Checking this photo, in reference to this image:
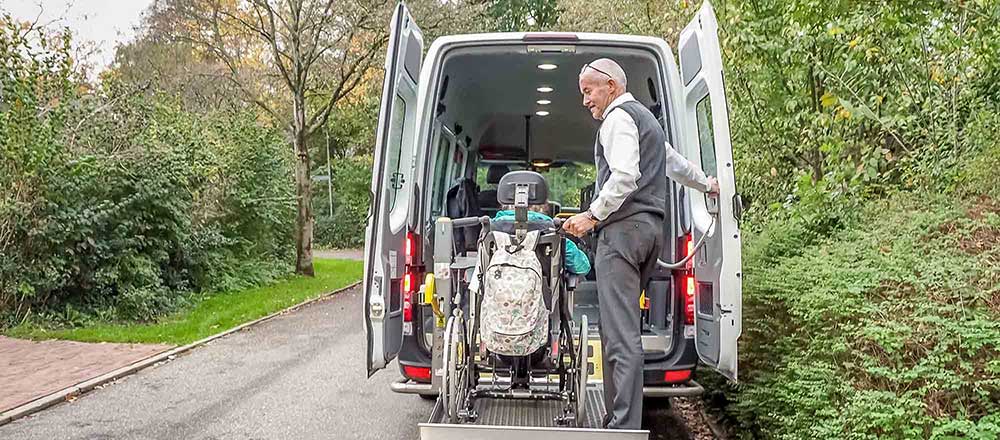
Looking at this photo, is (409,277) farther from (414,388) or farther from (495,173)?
(495,173)

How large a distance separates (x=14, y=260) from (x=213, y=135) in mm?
5533

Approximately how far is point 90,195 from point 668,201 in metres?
8.09

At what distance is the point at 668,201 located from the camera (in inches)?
197

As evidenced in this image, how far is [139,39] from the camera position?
22188 millimetres

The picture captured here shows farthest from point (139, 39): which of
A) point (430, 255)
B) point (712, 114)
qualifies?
point (712, 114)

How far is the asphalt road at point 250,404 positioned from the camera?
5.71 metres

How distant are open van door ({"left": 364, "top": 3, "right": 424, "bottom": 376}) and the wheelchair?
33cm

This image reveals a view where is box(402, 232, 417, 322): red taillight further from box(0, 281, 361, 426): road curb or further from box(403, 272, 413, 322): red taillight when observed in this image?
box(0, 281, 361, 426): road curb

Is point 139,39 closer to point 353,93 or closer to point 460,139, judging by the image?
point 353,93

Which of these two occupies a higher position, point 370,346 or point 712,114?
point 712,114

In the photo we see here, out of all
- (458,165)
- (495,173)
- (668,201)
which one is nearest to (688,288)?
(668,201)

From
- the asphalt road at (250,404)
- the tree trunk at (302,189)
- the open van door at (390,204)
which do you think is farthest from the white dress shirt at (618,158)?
the tree trunk at (302,189)

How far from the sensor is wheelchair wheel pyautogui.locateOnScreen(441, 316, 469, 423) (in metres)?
3.91

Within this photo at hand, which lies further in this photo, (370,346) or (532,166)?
(532,166)
